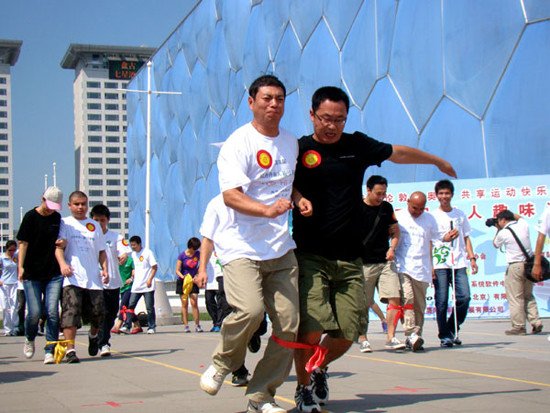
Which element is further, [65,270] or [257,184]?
[65,270]

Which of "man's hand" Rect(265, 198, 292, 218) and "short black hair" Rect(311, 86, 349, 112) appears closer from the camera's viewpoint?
"man's hand" Rect(265, 198, 292, 218)

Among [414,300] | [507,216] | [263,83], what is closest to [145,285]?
[507,216]

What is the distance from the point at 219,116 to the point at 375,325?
60.6 ft

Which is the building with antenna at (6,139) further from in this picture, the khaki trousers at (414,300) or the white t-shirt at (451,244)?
the khaki trousers at (414,300)

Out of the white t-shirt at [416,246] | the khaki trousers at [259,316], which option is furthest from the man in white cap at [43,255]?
the khaki trousers at [259,316]

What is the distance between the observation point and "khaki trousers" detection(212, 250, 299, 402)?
13.4 feet

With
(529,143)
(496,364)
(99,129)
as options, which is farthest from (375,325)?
(99,129)

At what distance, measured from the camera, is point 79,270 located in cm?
794

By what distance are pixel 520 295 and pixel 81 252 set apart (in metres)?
5.72

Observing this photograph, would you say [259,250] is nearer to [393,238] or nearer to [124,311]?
[393,238]

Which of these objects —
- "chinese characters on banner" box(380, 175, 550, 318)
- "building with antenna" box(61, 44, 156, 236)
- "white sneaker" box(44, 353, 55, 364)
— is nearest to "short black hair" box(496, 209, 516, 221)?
"chinese characters on banner" box(380, 175, 550, 318)

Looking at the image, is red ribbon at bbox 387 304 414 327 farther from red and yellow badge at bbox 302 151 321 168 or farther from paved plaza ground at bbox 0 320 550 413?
red and yellow badge at bbox 302 151 321 168

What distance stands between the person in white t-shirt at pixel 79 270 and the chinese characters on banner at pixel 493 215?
6.50 metres

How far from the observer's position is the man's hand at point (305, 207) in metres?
4.14
